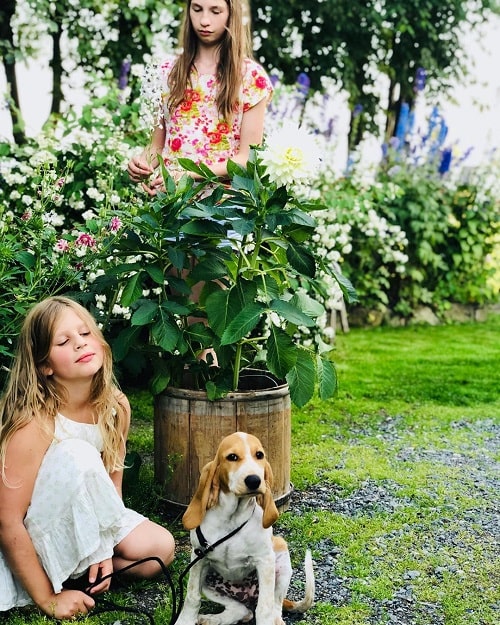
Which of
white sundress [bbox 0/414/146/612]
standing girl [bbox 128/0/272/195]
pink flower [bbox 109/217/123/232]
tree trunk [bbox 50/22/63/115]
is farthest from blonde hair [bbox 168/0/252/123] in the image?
tree trunk [bbox 50/22/63/115]

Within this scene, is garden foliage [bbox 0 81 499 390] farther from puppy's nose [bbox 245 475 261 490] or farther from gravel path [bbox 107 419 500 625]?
puppy's nose [bbox 245 475 261 490]

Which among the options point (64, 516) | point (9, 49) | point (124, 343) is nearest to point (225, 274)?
point (124, 343)

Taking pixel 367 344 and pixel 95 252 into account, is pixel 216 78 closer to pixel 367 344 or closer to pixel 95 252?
pixel 95 252

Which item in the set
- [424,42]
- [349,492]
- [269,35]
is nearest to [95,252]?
[349,492]

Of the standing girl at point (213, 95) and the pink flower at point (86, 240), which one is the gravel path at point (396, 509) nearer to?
the pink flower at point (86, 240)

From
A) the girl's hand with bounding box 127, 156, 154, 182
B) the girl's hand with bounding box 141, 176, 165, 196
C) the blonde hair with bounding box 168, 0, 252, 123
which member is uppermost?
the blonde hair with bounding box 168, 0, 252, 123

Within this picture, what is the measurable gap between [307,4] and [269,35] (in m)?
0.63

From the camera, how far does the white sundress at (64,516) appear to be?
92.3 inches

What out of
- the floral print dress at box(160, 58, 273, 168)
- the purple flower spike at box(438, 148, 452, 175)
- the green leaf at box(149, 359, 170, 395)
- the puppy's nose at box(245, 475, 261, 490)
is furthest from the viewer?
the purple flower spike at box(438, 148, 452, 175)

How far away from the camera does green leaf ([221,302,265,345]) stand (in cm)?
257

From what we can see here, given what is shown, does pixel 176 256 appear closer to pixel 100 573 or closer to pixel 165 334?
pixel 165 334

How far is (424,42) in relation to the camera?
34.7 ft

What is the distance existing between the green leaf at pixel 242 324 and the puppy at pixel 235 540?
42 centimetres

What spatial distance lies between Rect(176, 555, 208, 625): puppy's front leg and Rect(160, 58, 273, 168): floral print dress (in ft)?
5.90
